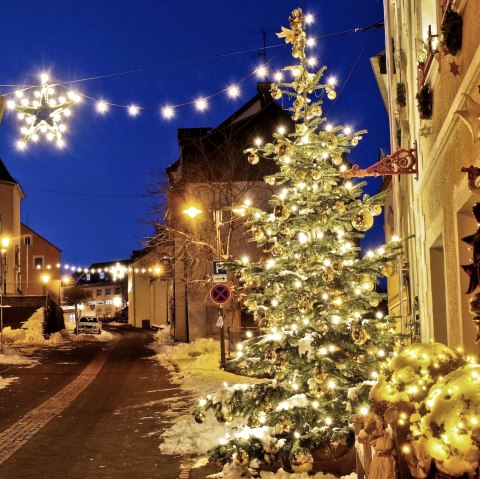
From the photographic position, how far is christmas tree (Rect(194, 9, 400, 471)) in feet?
24.5

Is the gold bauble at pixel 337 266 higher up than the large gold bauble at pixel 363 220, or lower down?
lower down

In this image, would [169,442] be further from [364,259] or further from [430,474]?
[430,474]

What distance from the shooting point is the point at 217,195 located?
31.8 metres

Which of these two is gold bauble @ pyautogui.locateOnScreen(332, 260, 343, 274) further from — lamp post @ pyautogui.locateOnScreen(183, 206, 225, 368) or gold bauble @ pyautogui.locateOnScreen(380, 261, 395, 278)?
lamp post @ pyautogui.locateOnScreen(183, 206, 225, 368)

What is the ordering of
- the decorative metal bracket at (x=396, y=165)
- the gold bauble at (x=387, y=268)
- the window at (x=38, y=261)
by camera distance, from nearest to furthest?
the gold bauble at (x=387, y=268) → the decorative metal bracket at (x=396, y=165) → the window at (x=38, y=261)

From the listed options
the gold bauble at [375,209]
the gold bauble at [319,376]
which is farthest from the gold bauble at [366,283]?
the gold bauble at [319,376]


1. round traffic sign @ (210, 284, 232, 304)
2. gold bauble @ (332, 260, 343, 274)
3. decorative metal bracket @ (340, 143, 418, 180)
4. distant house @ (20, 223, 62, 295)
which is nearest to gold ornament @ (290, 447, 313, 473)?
gold bauble @ (332, 260, 343, 274)

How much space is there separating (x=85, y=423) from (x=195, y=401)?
2978mm

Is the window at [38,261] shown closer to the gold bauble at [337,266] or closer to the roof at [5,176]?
the roof at [5,176]

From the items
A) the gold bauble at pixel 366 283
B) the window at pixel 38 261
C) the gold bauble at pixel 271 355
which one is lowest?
the gold bauble at pixel 271 355

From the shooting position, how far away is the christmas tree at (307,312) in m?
7.48

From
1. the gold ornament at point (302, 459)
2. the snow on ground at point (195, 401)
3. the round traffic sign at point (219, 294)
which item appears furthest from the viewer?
the round traffic sign at point (219, 294)

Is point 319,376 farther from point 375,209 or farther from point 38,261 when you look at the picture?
point 38,261

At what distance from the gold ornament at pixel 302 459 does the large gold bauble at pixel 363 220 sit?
2.41 meters
